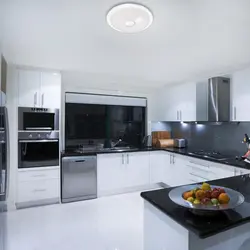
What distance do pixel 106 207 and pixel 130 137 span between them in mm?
1800

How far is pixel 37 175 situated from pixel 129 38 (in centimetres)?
251

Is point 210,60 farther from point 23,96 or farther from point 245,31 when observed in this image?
point 23,96

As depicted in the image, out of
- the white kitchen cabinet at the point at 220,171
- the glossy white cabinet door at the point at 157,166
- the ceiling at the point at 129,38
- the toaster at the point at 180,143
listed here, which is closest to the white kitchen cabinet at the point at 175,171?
the glossy white cabinet door at the point at 157,166

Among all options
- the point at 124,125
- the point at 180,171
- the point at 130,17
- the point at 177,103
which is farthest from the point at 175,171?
the point at 130,17

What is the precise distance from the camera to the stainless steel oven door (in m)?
3.06

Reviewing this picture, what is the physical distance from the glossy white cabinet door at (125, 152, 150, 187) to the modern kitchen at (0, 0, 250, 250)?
0.02 meters

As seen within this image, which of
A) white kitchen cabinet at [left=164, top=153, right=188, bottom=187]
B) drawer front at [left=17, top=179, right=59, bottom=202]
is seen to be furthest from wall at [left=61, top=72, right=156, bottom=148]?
white kitchen cabinet at [left=164, top=153, right=188, bottom=187]

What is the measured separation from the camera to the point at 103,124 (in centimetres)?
432

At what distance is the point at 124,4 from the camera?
4.76ft

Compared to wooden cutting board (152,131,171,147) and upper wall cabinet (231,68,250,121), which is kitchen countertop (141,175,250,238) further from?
wooden cutting board (152,131,171,147)

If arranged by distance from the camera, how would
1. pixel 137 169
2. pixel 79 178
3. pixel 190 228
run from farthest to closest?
1. pixel 137 169
2. pixel 79 178
3. pixel 190 228

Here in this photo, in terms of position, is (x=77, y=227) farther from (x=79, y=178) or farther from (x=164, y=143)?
(x=164, y=143)

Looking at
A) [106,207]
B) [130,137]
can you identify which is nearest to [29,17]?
[106,207]

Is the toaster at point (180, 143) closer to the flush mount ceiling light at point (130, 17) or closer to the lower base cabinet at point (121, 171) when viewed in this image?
the lower base cabinet at point (121, 171)
